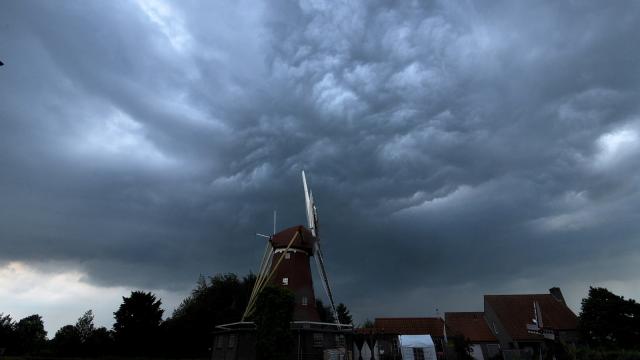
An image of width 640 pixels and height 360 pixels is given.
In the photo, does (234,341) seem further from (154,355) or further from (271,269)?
(154,355)

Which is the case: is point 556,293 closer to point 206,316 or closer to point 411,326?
point 411,326

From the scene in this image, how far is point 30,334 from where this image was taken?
8581 cm

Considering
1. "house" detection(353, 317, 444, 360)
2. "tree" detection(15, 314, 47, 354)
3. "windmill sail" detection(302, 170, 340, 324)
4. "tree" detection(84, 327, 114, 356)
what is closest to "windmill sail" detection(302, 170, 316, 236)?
"windmill sail" detection(302, 170, 340, 324)

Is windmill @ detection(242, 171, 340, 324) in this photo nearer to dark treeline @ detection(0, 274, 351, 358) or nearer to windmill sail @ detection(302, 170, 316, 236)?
windmill sail @ detection(302, 170, 316, 236)

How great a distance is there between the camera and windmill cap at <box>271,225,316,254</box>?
4434 cm

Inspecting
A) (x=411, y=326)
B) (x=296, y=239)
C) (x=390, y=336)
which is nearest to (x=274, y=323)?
(x=296, y=239)

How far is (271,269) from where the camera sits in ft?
145

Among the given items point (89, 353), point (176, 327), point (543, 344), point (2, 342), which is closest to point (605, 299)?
point (543, 344)

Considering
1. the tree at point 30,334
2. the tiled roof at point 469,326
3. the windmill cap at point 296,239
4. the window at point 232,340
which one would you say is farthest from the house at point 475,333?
the tree at point 30,334

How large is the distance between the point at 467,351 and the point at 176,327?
43.7 metres

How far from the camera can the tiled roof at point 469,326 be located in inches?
2314

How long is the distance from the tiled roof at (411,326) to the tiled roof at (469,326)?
6.12 feet

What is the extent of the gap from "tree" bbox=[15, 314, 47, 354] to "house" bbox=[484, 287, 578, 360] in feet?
250

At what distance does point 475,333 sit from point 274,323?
132 feet
